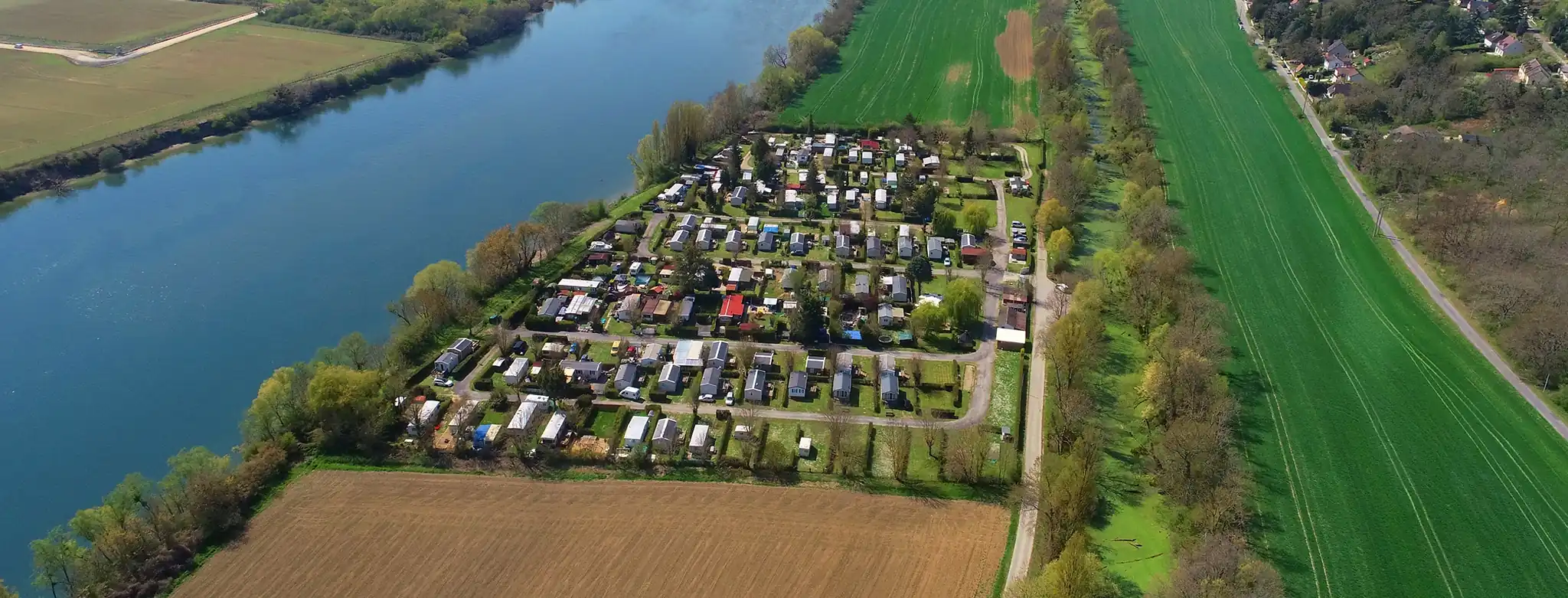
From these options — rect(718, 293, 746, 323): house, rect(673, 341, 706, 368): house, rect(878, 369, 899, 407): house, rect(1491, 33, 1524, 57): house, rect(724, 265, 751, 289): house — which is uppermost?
rect(1491, 33, 1524, 57): house

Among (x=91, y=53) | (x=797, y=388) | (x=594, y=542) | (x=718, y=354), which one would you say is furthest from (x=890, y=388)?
(x=91, y=53)

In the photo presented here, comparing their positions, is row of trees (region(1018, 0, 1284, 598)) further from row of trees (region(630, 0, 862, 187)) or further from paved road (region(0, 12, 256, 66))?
paved road (region(0, 12, 256, 66))

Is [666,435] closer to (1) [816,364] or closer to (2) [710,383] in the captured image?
(2) [710,383]

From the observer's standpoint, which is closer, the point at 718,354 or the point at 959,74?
the point at 718,354

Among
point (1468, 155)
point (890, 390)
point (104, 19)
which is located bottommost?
point (890, 390)

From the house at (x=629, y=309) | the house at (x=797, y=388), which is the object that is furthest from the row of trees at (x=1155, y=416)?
the house at (x=629, y=309)

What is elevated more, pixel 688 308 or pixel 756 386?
pixel 688 308

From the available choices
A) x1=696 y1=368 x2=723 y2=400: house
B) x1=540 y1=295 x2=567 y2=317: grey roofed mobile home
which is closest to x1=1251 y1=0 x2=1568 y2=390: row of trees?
x1=696 y1=368 x2=723 y2=400: house
